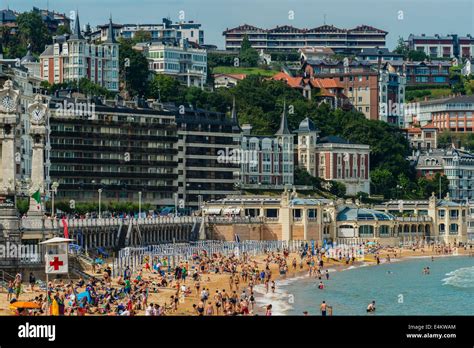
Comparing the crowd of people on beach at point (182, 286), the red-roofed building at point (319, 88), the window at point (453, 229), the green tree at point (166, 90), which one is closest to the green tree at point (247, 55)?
the red-roofed building at point (319, 88)

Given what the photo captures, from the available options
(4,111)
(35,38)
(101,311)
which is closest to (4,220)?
(4,111)

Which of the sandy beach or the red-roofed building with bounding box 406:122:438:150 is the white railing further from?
the red-roofed building with bounding box 406:122:438:150

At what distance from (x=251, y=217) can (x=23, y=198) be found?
28204 millimetres

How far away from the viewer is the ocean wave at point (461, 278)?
75.2 m

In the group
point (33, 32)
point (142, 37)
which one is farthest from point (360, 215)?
point (142, 37)

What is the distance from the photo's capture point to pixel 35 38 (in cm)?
15388

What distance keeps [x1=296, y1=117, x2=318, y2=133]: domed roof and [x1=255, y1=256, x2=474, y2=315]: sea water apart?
55.8 meters

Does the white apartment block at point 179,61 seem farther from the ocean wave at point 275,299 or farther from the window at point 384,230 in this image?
the ocean wave at point 275,299

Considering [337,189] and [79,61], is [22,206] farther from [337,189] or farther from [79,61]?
[337,189]

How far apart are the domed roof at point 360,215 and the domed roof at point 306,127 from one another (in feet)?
111

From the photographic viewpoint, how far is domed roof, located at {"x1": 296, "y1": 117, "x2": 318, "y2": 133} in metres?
154

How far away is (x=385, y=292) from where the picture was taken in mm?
66938

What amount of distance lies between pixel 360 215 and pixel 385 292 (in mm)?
51238
